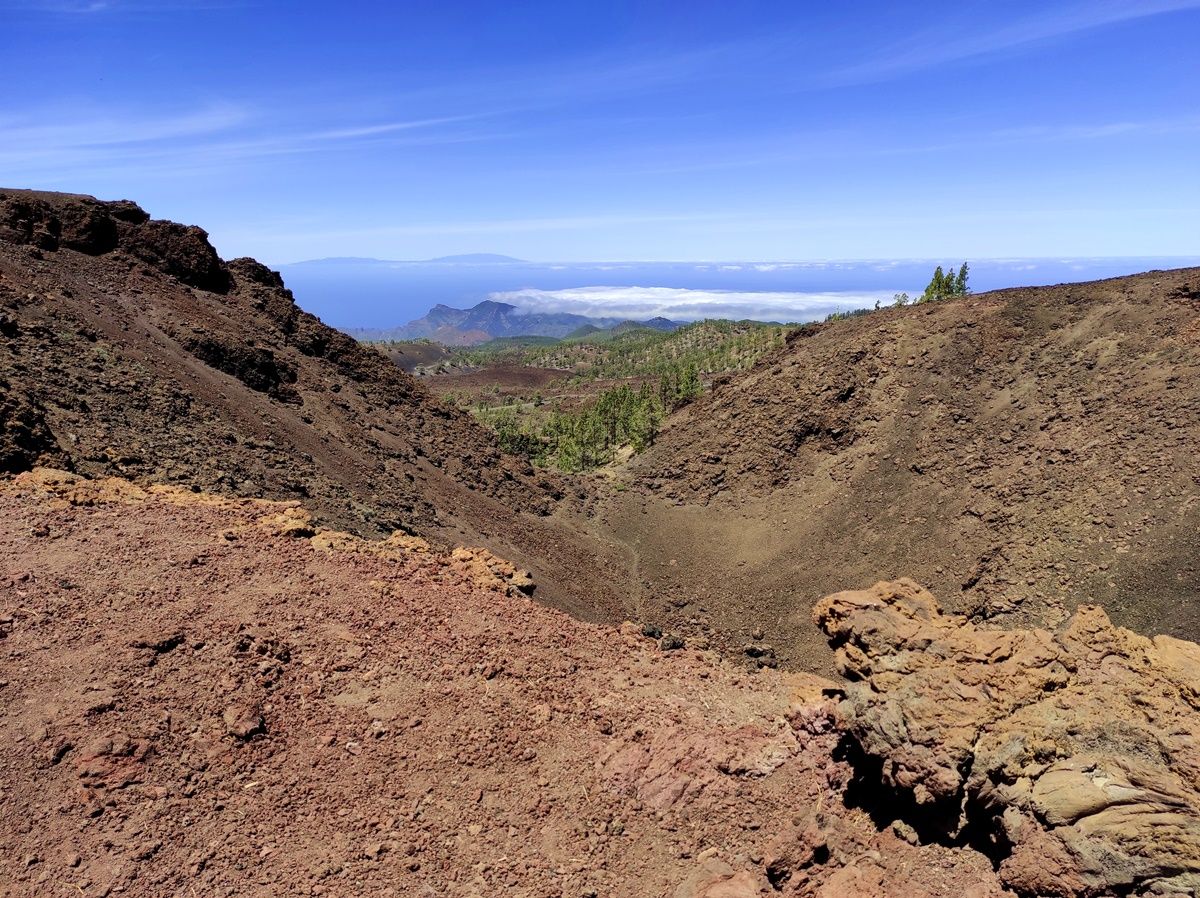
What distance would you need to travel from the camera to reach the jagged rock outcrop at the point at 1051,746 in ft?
22.9

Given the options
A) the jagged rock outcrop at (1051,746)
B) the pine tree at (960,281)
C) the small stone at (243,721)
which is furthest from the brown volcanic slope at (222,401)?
the pine tree at (960,281)

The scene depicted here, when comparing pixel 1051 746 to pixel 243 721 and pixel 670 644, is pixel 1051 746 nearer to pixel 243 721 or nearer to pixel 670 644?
pixel 243 721

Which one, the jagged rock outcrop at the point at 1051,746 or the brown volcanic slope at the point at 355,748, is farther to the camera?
the brown volcanic slope at the point at 355,748

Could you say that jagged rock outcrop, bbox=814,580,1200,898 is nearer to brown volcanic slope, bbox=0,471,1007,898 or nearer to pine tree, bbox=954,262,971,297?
brown volcanic slope, bbox=0,471,1007,898

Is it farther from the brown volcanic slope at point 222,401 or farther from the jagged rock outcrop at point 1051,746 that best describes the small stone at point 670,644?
the jagged rock outcrop at point 1051,746

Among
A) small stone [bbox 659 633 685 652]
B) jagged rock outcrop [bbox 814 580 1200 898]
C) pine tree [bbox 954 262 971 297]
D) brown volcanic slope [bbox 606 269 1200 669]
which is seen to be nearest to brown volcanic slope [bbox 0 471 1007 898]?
jagged rock outcrop [bbox 814 580 1200 898]

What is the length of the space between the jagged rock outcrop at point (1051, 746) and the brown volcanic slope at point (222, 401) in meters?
12.7

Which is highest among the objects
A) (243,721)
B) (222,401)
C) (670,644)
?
(222,401)

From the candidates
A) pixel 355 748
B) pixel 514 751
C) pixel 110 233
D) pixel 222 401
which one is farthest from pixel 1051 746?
pixel 110 233

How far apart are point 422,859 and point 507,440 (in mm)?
35661

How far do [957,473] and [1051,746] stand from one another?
18333 mm

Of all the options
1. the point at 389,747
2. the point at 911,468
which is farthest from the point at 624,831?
the point at 911,468

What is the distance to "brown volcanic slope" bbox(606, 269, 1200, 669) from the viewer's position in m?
19.4

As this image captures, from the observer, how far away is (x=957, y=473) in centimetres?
2467
